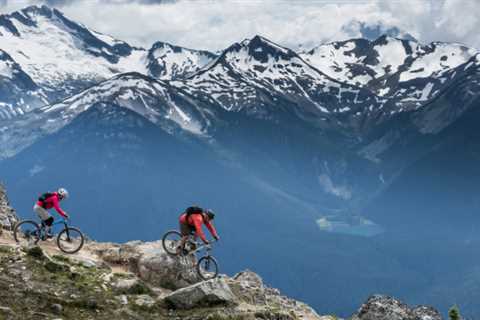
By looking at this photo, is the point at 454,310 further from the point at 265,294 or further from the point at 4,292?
the point at 4,292

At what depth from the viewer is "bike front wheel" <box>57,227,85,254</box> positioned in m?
33.7

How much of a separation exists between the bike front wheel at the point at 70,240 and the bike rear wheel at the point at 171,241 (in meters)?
5.00

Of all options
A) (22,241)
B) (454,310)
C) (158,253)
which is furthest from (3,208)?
(454,310)

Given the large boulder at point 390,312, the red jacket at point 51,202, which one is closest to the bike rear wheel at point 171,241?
the red jacket at point 51,202

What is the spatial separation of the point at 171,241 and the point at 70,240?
241 inches

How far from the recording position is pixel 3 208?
42.2 metres

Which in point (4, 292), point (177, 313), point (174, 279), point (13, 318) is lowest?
point (13, 318)

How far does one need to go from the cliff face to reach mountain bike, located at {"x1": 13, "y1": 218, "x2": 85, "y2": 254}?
2.18 ft

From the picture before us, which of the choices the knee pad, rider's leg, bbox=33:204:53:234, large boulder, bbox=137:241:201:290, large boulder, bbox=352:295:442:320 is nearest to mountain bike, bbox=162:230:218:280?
large boulder, bbox=137:241:201:290

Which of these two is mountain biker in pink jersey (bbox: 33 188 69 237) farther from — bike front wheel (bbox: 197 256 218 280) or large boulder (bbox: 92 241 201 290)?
bike front wheel (bbox: 197 256 218 280)

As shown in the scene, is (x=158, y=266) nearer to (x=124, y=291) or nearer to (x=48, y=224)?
(x=124, y=291)

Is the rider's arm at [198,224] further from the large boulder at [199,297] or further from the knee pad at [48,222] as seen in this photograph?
the knee pad at [48,222]

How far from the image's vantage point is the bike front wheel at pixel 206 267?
105 ft

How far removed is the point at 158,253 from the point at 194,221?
2.87 meters
